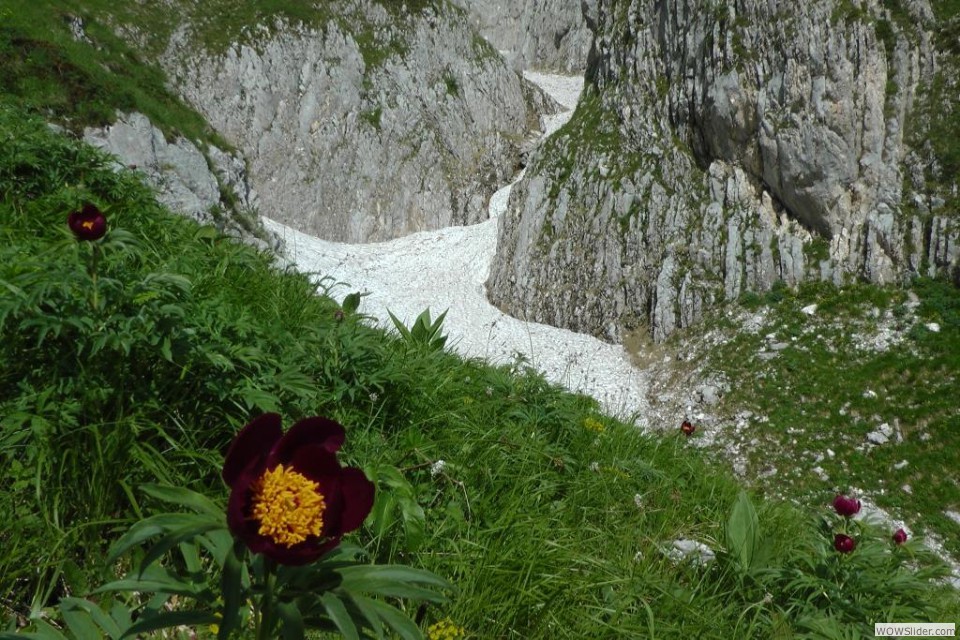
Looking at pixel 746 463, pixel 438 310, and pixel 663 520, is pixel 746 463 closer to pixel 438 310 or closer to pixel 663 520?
pixel 663 520

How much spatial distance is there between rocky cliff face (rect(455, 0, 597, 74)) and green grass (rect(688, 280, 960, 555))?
52478 mm

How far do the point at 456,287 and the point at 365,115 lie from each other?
17.7 metres

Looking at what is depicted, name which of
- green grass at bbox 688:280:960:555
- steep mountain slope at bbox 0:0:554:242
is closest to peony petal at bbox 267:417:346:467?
green grass at bbox 688:280:960:555

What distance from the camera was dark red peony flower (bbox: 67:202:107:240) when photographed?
89.9 inches

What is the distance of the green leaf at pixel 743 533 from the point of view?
2.84 meters

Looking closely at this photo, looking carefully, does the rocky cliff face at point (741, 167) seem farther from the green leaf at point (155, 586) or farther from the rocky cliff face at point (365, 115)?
the green leaf at point (155, 586)

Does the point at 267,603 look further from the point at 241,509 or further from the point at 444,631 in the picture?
the point at 444,631

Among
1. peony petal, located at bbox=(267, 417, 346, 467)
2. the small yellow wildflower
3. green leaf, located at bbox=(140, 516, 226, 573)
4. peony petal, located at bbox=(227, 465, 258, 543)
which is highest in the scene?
peony petal, located at bbox=(267, 417, 346, 467)

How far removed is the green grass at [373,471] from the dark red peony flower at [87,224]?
0.10m

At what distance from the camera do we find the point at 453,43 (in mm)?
44844

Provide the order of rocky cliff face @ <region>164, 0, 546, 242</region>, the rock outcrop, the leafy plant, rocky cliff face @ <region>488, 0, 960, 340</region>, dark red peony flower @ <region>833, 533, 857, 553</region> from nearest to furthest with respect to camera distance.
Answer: dark red peony flower @ <region>833, 533, 857, 553</region> < the leafy plant < the rock outcrop < rocky cliff face @ <region>488, 0, 960, 340</region> < rocky cliff face @ <region>164, 0, 546, 242</region>

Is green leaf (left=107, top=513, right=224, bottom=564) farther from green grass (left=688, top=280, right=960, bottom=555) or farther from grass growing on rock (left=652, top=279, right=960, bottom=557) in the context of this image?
green grass (left=688, top=280, right=960, bottom=555)

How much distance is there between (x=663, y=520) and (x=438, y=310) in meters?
Answer: 24.7

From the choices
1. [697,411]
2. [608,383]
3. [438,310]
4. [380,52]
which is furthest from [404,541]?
[380,52]
